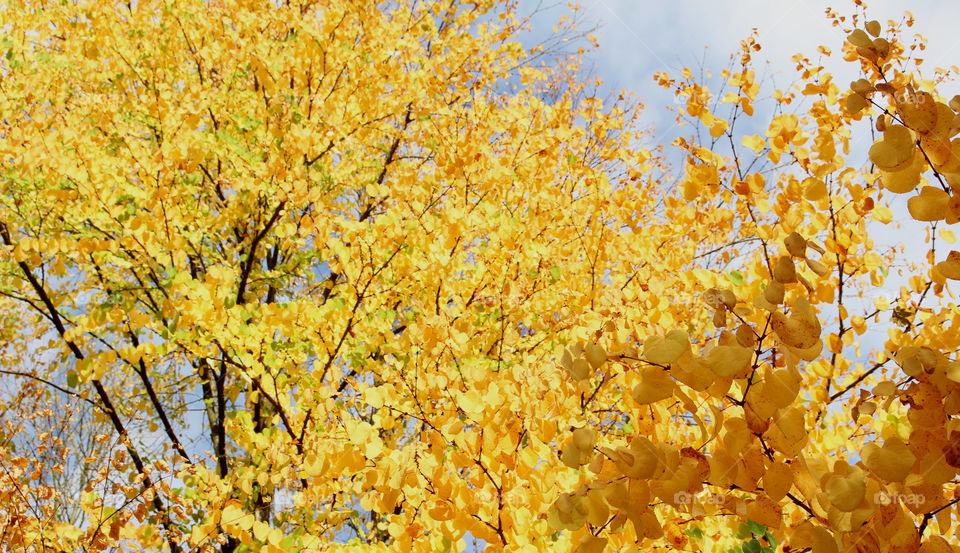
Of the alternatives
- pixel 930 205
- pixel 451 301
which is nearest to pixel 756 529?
pixel 930 205

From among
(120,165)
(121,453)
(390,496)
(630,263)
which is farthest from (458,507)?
(120,165)

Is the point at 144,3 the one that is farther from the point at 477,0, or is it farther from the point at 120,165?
the point at 477,0

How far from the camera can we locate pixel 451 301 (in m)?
3.97

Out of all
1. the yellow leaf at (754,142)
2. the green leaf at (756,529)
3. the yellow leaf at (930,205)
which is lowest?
the green leaf at (756,529)

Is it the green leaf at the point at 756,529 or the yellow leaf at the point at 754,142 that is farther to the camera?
Result: the yellow leaf at the point at 754,142

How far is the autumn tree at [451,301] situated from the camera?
0.97 m

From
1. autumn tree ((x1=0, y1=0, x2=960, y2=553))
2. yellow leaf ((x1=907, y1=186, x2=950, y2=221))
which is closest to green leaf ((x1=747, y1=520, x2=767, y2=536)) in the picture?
autumn tree ((x1=0, y1=0, x2=960, y2=553))

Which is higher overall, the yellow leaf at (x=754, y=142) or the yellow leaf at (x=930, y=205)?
the yellow leaf at (x=754, y=142)

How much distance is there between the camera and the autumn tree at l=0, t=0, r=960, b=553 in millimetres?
967

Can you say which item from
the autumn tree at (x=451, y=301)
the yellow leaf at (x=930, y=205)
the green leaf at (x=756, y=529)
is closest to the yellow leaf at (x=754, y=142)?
the autumn tree at (x=451, y=301)

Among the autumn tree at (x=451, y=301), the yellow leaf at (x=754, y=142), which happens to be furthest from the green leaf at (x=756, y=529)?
the yellow leaf at (x=754, y=142)

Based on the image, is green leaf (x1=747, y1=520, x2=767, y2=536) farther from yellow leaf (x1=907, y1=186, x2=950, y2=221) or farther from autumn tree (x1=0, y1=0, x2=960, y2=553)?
yellow leaf (x1=907, y1=186, x2=950, y2=221)

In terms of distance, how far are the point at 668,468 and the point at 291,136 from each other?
3129 mm

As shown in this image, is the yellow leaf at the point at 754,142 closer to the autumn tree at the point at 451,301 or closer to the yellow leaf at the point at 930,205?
the autumn tree at the point at 451,301
